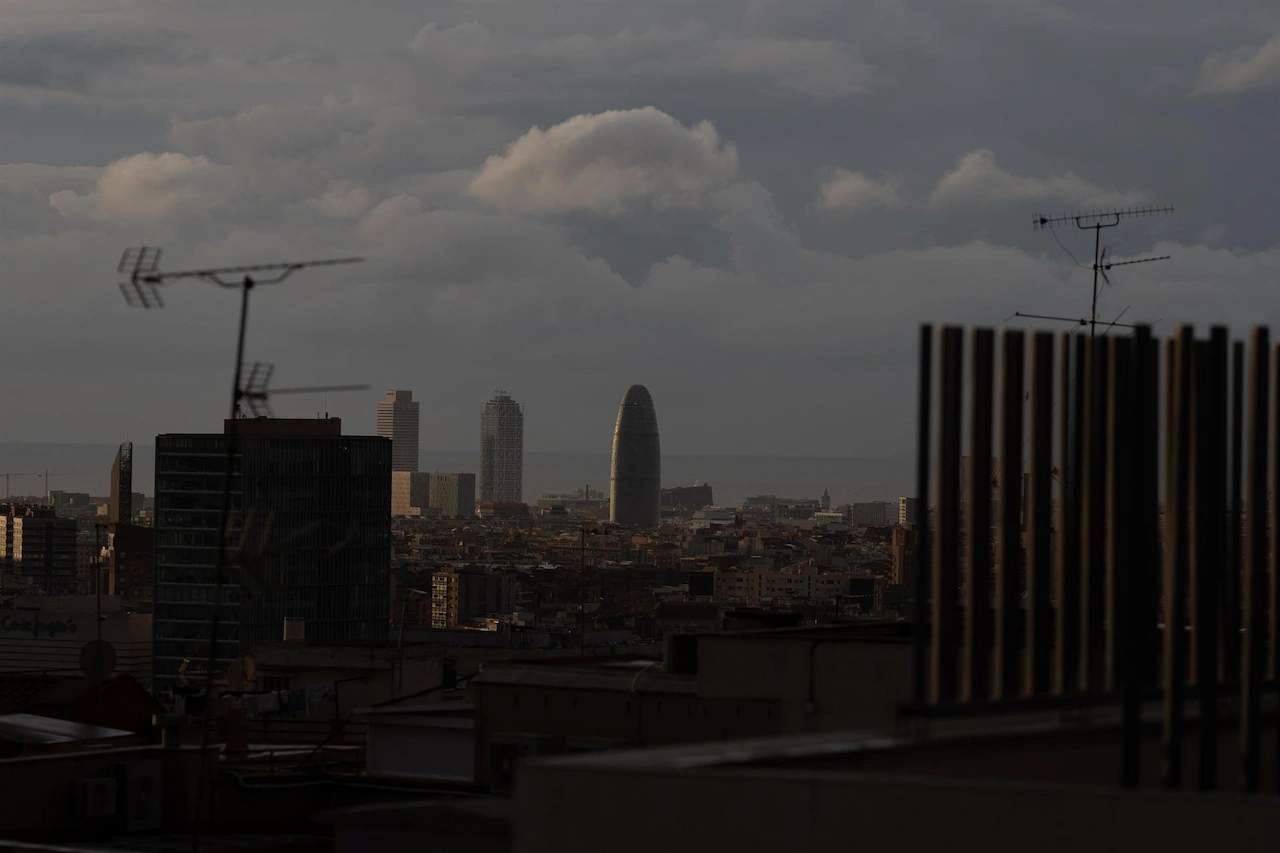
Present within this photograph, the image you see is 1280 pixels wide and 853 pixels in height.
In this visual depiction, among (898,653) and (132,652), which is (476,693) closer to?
(898,653)

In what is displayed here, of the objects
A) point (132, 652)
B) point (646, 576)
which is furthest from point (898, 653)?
point (646, 576)

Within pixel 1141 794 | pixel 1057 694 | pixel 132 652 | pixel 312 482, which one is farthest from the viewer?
pixel 312 482

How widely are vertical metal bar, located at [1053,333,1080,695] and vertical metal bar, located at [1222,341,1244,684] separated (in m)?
0.73

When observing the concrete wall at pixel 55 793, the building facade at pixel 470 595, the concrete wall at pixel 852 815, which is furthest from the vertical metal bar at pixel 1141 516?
the building facade at pixel 470 595

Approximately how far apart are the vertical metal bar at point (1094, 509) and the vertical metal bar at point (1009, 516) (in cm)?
27

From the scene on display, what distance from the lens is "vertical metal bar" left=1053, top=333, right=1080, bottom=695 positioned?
7625 mm

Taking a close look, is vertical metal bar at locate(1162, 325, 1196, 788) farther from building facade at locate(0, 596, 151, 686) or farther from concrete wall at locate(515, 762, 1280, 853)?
building facade at locate(0, 596, 151, 686)

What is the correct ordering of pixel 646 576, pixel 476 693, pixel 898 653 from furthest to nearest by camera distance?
1. pixel 646 576
2. pixel 476 693
3. pixel 898 653

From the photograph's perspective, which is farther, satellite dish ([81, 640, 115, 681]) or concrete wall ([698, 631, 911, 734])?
satellite dish ([81, 640, 115, 681])

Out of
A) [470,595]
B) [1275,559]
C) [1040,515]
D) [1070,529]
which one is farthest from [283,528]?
A: [1040,515]

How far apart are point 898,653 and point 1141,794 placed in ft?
27.5

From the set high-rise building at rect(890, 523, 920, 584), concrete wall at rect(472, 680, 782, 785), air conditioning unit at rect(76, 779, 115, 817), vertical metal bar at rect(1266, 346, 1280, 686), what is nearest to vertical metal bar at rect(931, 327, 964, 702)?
vertical metal bar at rect(1266, 346, 1280, 686)

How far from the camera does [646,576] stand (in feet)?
A: 627

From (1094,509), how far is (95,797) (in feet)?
35.3
